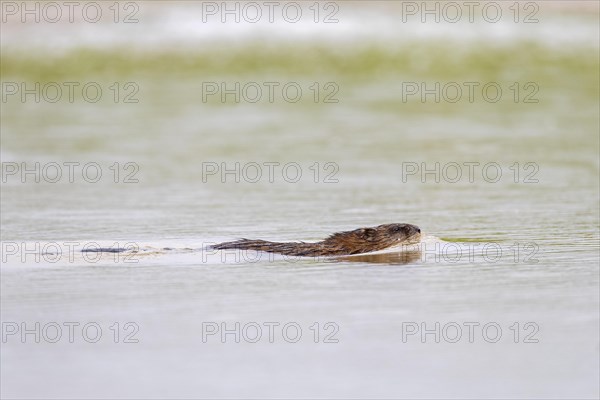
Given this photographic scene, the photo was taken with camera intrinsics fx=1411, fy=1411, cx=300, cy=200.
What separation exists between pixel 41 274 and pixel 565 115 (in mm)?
11407

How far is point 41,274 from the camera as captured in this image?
9.84 meters

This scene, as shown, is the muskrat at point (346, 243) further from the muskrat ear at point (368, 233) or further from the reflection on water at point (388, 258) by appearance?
the reflection on water at point (388, 258)

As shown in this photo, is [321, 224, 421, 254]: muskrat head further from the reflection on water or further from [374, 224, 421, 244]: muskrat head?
the reflection on water

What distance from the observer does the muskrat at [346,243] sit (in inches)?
407

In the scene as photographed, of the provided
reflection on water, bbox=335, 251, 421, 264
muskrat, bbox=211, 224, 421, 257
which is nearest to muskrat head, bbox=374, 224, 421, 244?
muskrat, bbox=211, 224, 421, 257

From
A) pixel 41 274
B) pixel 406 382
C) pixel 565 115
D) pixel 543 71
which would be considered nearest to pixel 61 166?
pixel 41 274

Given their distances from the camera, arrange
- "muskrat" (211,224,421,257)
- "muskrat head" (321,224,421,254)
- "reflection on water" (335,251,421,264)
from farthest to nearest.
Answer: "muskrat head" (321,224,421,254) → "muskrat" (211,224,421,257) → "reflection on water" (335,251,421,264)

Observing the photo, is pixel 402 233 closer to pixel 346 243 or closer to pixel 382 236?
pixel 382 236

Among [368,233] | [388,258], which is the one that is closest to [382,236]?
[368,233]

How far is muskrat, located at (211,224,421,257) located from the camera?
1034 cm

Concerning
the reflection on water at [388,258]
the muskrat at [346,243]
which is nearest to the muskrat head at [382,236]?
the muskrat at [346,243]

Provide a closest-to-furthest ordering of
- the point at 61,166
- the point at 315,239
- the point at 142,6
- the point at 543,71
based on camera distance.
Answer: the point at 315,239, the point at 61,166, the point at 543,71, the point at 142,6

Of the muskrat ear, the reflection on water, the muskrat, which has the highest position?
the muskrat ear

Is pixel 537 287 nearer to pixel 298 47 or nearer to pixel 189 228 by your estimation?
pixel 189 228
